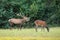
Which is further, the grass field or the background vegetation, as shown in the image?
the background vegetation

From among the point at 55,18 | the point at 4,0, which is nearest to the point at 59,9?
the point at 55,18

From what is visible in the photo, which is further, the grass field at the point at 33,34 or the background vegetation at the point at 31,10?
the background vegetation at the point at 31,10

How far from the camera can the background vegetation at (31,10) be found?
1738 cm

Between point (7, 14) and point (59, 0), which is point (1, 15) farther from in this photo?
point (59, 0)

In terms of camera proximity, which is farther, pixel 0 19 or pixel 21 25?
pixel 0 19

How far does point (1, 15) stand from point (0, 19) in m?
0.24

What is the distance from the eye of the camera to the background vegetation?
17383mm

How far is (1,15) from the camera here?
1744 cm

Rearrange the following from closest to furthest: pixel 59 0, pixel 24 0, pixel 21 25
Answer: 1. pixel 59 0
2. pixel 21 25
3. pixel 24 0

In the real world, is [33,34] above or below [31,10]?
above

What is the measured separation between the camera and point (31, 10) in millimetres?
17734

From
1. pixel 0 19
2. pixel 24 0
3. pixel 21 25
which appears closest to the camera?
pixel 21 25

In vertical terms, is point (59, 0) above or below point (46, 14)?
above

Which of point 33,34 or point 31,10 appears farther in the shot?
point 31,10
